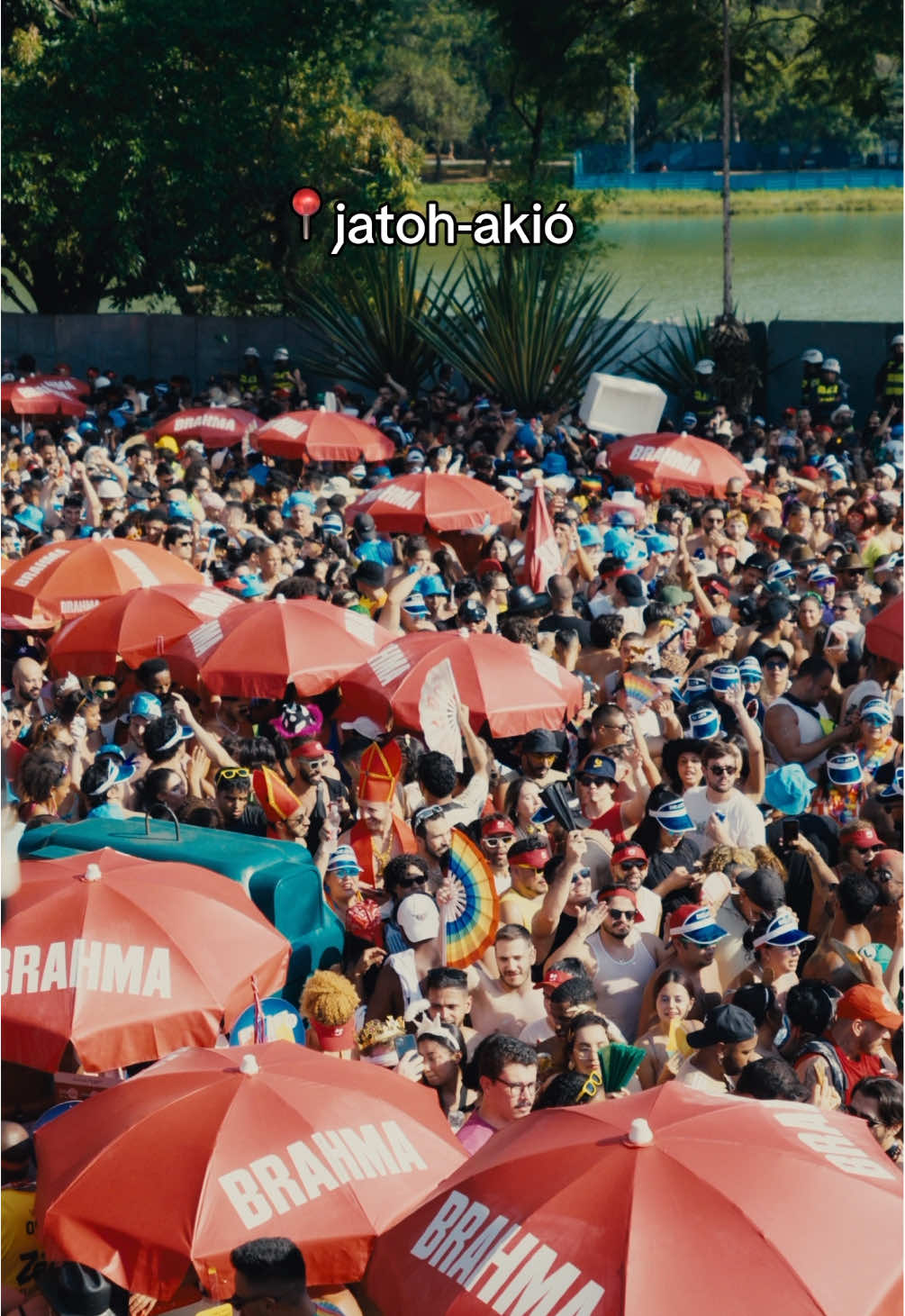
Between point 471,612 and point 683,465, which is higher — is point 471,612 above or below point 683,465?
below

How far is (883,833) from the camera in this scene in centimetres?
675

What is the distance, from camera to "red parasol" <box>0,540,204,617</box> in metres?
9.25

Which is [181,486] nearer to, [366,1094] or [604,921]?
[604,921]

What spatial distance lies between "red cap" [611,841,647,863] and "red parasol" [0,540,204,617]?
12.4 ft

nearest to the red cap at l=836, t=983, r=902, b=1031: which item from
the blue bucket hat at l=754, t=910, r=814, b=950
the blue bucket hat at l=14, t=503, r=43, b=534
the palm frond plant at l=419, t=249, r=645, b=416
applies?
the blue bucket hat at l=754, t=910, r=814, b=950

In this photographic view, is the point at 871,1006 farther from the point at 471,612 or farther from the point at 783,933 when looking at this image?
the point at 471,612

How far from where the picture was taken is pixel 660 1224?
358 cm

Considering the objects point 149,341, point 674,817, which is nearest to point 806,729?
point 674,817

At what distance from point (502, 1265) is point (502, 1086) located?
4.27 ft

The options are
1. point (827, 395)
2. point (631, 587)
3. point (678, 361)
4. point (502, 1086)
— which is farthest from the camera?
point (678, 361)

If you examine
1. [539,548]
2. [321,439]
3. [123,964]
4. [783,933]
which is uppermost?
[321,439]

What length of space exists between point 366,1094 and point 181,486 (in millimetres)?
9377

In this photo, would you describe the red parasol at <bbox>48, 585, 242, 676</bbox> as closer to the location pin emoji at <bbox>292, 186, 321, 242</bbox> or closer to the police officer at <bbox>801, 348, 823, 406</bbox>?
the police officer at <bbox>801, 348, 823, 406</bbox>

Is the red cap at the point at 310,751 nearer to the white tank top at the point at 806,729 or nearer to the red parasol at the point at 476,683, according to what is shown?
the red parasol at the point at 476,683
